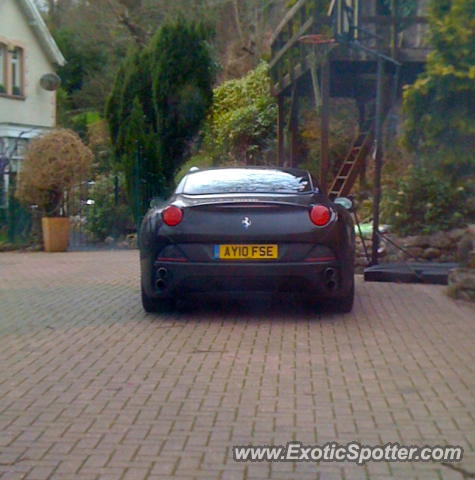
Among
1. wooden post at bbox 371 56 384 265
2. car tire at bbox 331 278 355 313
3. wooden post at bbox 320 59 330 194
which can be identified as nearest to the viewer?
car tire at bbox 331 278 355 313

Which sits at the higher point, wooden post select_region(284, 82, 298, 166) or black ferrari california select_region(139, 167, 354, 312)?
wooden post select_region(284, 82, 298, 166)

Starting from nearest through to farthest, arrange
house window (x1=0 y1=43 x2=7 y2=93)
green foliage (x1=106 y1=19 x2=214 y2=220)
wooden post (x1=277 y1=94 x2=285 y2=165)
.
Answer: green foliage (x1=106 y1=19 x2=214 y2=220), wooden post (x1=277 y1=94 x2=285 y2=165), house window (x1=0 y1=43 x2=7 y2=93)

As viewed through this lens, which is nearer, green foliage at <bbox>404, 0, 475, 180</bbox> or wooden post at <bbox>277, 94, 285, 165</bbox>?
green foliage at <bbox>404, 0, 475, 180</bbox>

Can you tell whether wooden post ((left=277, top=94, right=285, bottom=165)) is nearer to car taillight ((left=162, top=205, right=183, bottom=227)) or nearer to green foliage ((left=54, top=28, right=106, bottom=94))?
car taillight ((left=162, top=205, right=183, bottom=227))

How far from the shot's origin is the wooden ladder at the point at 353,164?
665 inches

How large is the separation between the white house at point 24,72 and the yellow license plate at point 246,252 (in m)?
18.1

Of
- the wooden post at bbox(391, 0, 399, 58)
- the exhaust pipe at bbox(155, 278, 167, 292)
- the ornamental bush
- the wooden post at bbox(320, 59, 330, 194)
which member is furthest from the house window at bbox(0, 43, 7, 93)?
the exhaust pipe at bbox(155, 278, 167, 292)

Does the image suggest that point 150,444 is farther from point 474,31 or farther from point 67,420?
point 474,31

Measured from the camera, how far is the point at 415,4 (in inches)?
599

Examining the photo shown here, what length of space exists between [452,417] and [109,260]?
1038cm

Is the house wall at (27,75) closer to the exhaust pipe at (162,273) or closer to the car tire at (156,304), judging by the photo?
the car tire at (156,304)

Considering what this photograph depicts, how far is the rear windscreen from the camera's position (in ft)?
30.5

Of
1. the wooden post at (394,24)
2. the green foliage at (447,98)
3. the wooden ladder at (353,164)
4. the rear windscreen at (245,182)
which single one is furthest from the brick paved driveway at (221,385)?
the wooden ladder at (353,164)

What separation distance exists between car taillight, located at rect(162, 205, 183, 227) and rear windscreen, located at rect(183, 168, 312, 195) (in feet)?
1.56
